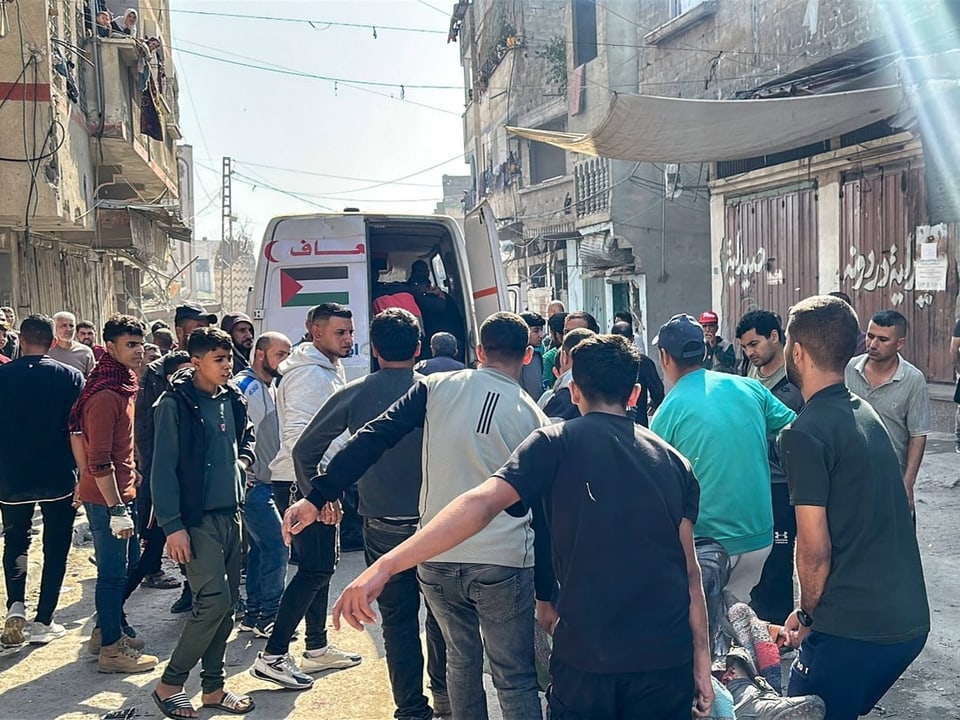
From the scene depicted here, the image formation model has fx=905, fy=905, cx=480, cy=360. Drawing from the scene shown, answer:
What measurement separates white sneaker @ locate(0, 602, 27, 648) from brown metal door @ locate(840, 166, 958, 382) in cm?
876

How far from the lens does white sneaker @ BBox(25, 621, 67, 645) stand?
4906 mm

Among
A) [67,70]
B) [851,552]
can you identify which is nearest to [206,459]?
[851,552]

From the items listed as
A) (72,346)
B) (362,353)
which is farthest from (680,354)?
(72,346)

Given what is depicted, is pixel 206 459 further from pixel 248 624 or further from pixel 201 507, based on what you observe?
pixel 248 624

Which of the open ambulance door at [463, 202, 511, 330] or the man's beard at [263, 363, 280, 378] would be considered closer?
the man's beard at [263, 363, 280, 378]

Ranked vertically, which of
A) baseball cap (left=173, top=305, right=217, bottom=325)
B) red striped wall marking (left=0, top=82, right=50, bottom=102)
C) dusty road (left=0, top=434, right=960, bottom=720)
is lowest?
dusty road (left=0, top=434, right=960, bottom=720)

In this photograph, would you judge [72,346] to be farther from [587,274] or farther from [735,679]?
[587,274]

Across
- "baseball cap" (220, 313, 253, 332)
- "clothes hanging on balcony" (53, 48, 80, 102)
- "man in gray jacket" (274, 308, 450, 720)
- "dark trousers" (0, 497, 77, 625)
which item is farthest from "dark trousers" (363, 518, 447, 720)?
"clothes hanging on balcony" (53, 48, 80, 102)

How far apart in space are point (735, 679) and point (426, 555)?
1356 millimetres

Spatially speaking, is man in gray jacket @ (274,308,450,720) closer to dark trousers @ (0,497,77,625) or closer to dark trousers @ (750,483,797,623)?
dark trousers @ (750,483,797,623)

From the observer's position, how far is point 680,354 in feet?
11.8

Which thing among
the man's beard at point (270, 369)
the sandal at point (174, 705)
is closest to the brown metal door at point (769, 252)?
the man's beard at point (270, 369)

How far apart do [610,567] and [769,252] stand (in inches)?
447

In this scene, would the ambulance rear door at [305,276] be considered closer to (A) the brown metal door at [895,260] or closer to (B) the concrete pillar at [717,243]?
(A) the brown metal door at [895,260]
